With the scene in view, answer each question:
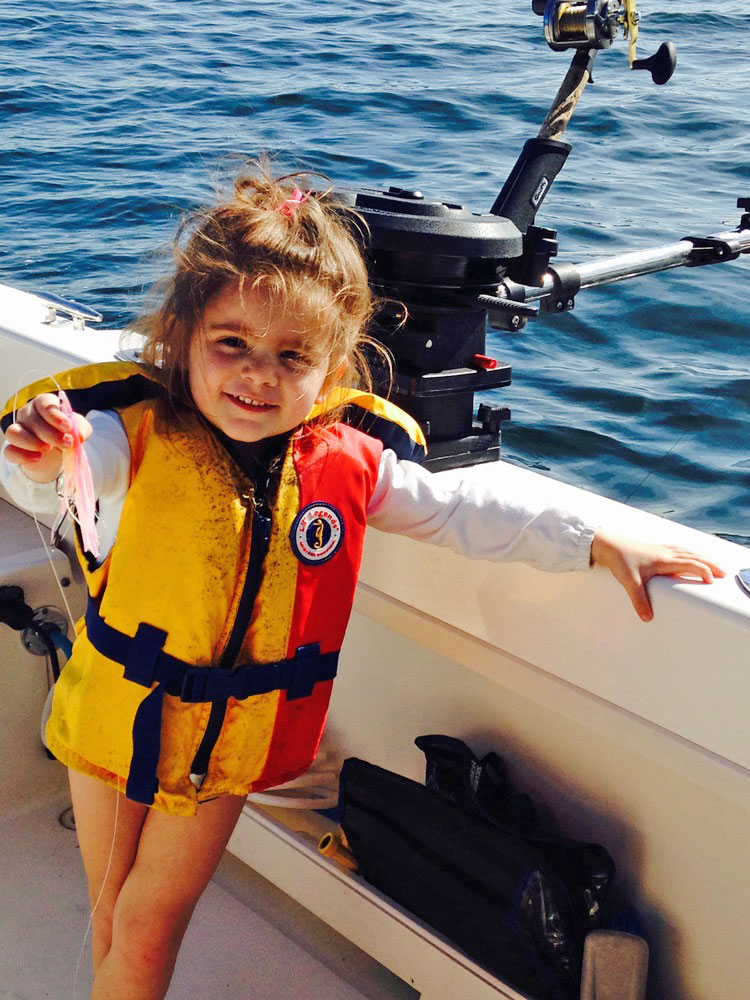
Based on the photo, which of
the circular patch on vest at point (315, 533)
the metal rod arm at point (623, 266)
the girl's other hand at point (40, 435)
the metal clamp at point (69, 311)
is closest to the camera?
the girl's other hand at point (40, 435)

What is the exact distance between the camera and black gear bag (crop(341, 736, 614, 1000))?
1688 millimetres

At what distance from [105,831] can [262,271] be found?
31.8 inches

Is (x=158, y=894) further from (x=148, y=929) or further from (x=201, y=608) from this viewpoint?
(x=201, y=608)

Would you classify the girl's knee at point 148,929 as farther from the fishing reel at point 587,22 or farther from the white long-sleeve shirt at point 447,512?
the fishing reel at point 587,22

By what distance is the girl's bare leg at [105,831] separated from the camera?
1591 mm

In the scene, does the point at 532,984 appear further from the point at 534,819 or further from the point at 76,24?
the point at 76,24

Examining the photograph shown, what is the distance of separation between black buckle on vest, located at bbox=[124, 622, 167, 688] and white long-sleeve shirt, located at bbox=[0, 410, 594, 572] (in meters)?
0.16

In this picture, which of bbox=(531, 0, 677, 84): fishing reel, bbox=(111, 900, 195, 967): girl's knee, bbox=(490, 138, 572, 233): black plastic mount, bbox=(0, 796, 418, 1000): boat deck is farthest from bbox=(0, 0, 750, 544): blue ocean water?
bbox=(0, 796, 418, 1000): boat deck

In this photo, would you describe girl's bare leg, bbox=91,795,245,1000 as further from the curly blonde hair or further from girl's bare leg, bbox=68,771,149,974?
the curly blonde hair

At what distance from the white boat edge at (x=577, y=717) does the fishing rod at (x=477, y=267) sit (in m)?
0.17

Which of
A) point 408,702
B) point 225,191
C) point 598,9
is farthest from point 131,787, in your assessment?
point 598,9

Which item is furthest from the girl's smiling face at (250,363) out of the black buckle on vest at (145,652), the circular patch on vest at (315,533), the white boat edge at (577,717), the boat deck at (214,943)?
the boat deck at (214,943)

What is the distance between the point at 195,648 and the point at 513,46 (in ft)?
26.0

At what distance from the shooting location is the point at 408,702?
2.01m
